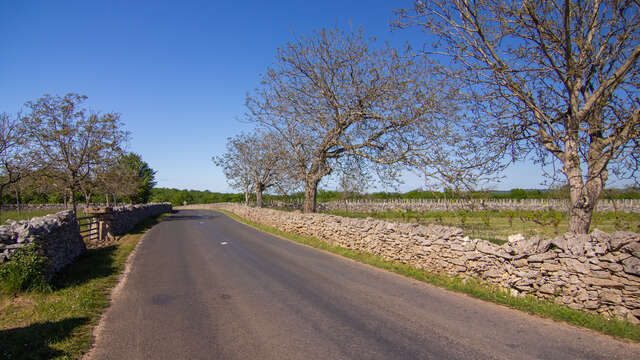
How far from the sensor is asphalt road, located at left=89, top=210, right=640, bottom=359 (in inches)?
185

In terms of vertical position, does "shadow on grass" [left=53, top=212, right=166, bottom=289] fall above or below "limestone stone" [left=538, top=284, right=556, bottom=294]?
below

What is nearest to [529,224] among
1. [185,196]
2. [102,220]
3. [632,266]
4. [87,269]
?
[632,266]

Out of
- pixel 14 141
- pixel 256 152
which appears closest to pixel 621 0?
pixel 14 141

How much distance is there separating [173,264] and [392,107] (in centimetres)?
1030

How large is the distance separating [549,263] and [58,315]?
8630 millimetres

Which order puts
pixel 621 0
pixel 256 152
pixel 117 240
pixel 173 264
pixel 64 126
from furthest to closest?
pixel 256 152, pixel 64 126, pixel 117 240, pixel 173 264, pixel 621 0

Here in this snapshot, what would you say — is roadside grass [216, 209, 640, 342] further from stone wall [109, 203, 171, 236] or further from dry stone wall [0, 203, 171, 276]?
stone wall [109, 203, 171, 236]

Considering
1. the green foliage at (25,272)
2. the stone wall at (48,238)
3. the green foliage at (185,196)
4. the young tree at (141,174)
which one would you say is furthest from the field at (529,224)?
the green foliage at (185,196)

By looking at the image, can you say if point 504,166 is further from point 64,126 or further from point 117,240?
point 64,126

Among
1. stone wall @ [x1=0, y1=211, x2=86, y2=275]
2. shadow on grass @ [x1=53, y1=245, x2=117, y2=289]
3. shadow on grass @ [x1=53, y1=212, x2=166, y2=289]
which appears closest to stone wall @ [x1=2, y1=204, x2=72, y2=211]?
shadow on grass @ [x1=53, y1=212, x2=166, y2=289]

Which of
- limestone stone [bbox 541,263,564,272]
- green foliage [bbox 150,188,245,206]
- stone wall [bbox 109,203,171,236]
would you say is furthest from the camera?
green foliage [bbox 150,188,245,206]

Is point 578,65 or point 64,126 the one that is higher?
point 64,126

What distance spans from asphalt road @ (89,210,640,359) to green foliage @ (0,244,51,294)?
1.68 metres

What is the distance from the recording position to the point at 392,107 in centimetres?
1536
